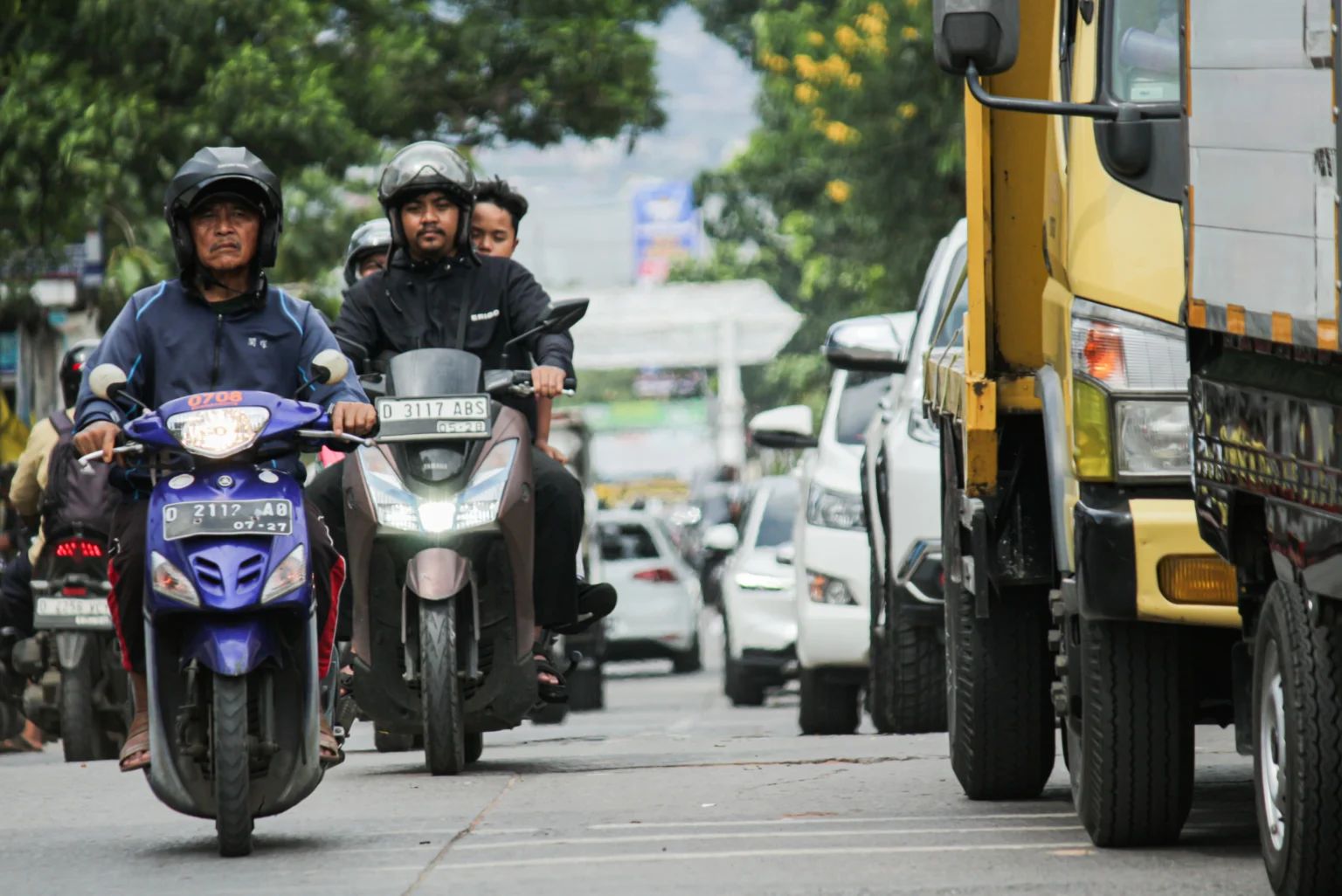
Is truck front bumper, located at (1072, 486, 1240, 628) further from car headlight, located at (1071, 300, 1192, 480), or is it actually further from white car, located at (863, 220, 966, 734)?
white car, located at (863, 220, 966, 734)

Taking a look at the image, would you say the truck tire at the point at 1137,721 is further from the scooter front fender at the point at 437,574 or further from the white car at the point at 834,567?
the white car at the point at 834,567

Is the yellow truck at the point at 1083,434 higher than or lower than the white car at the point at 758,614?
higher

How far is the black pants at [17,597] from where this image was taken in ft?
42.7

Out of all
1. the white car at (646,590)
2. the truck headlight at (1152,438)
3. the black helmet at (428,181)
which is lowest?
the white car at (646,590)

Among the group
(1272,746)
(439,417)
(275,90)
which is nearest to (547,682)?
(439,417)

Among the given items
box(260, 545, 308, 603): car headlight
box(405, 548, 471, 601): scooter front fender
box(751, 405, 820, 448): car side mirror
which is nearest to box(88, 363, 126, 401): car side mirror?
box(260, 545, 308, 603): car headlight

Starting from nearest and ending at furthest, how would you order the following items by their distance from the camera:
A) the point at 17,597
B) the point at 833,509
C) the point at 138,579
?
the point at 138,579
the point at 17,597
the point at 833,509

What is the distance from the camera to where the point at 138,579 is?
7.21 metres

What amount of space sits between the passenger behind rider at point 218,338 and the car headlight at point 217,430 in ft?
1.11

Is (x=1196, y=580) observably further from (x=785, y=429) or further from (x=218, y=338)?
(x=785, y=429)

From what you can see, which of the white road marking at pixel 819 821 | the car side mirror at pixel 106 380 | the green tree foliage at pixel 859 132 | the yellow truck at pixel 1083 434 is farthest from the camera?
the green tree foliage at pixel 859 132

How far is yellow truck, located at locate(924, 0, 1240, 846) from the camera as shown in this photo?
6.35 meters

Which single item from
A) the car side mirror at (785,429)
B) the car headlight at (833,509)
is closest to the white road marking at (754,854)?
the car headlight at (833,509)

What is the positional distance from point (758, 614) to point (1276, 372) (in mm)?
14291
